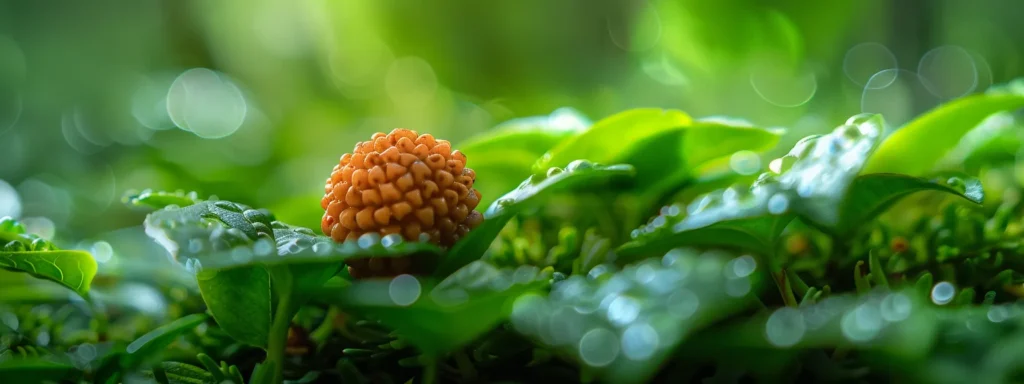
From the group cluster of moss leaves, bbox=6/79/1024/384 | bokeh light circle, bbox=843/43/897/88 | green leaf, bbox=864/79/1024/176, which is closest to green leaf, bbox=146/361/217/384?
cluster of moss leaves, bbox=6/79/1024/384

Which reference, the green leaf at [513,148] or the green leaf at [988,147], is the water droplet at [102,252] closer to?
the green leaf at [513,148]

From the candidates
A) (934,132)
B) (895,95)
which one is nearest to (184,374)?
(934,132)

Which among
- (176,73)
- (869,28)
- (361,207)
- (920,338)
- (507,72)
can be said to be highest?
(176,73)

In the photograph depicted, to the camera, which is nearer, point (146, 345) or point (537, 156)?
point (146, 345)

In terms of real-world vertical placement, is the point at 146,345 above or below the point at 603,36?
below

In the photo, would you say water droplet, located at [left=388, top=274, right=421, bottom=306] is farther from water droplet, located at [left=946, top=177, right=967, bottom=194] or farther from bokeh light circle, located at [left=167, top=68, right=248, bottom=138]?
bokeh light circle, located at [left=167, top=68, right=248, bottom=138]

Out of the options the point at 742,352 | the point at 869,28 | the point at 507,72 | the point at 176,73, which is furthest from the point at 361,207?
the point at 176,73

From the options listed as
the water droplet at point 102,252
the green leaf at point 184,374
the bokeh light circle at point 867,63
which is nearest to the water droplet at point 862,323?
the green leaf at point 184,374

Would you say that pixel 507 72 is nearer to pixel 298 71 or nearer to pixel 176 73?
pixel 298 71
